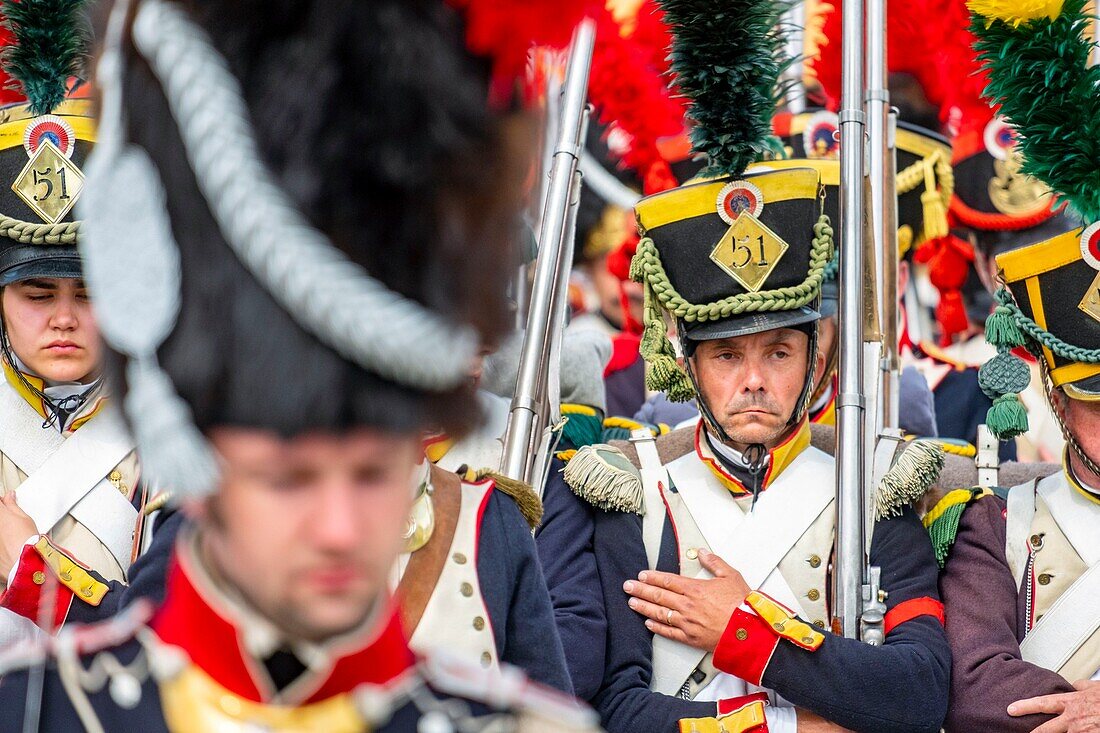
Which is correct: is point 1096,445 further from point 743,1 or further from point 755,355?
point 743,1

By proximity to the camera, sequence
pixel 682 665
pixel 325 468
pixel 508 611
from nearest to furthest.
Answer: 1. pixel 325 468
2. pixel 508 611
3. pixel 682 665

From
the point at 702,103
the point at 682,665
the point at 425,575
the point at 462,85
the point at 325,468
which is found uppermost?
the point at 702,103

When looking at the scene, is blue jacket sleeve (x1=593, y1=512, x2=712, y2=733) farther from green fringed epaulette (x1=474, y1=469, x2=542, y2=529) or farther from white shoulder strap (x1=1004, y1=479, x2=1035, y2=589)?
white shoulder strap (x1=1004, y1=479, x2=1035, y2=589)

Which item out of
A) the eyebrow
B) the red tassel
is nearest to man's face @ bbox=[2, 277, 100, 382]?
the eyebrow

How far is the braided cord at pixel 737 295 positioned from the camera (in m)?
3.76

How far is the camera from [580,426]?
4715 mm

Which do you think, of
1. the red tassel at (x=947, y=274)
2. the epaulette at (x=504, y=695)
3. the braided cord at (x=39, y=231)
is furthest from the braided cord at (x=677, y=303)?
the epaulette at (x=504, y=695)

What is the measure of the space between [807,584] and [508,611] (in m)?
0.99

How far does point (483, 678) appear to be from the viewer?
73.6 inches

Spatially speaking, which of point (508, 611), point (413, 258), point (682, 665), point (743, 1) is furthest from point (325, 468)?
point (743, 1)

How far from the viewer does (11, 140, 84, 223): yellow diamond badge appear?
3.81 m

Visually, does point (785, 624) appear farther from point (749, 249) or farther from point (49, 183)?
point (49, 183)

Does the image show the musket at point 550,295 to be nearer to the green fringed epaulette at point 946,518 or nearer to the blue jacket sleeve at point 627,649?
the blue jacket sleeve at point 627,649

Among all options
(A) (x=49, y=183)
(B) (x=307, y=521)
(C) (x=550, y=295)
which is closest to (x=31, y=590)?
(A) (x=49, y=183)
